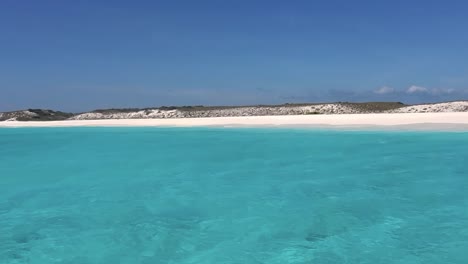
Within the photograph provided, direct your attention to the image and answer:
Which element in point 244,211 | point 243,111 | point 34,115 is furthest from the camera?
point 34,115

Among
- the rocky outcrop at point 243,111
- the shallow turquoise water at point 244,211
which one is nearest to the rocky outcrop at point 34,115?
the rocky outcrop at point 243,111

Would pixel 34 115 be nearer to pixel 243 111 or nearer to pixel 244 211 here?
pixel 243 111

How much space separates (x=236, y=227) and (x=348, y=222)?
166cm

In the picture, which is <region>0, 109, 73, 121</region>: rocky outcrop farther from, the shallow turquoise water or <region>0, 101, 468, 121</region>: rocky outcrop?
the shallow turquoise water

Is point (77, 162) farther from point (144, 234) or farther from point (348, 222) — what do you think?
point (348, 222)

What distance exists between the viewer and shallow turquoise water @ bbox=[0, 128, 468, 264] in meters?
5.24

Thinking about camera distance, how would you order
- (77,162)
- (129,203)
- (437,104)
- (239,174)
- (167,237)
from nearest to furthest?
(167,237), (129,203), (239,174), (77,162), (437,104)

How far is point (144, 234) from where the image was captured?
19.8ft

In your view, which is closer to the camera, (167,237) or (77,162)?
(167,237)

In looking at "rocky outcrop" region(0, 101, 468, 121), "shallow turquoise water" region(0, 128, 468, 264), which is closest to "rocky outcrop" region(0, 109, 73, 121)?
"rocky outcrop" region(0, 101, 468, 121)

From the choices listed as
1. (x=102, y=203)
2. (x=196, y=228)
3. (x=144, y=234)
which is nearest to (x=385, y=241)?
(x=196, y=228)

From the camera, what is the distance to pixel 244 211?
279 inches

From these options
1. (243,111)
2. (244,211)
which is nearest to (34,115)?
(243,111)

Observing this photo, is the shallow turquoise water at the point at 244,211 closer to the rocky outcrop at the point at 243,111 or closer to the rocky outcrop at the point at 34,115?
the rocky outcrop at the point at 243,111
